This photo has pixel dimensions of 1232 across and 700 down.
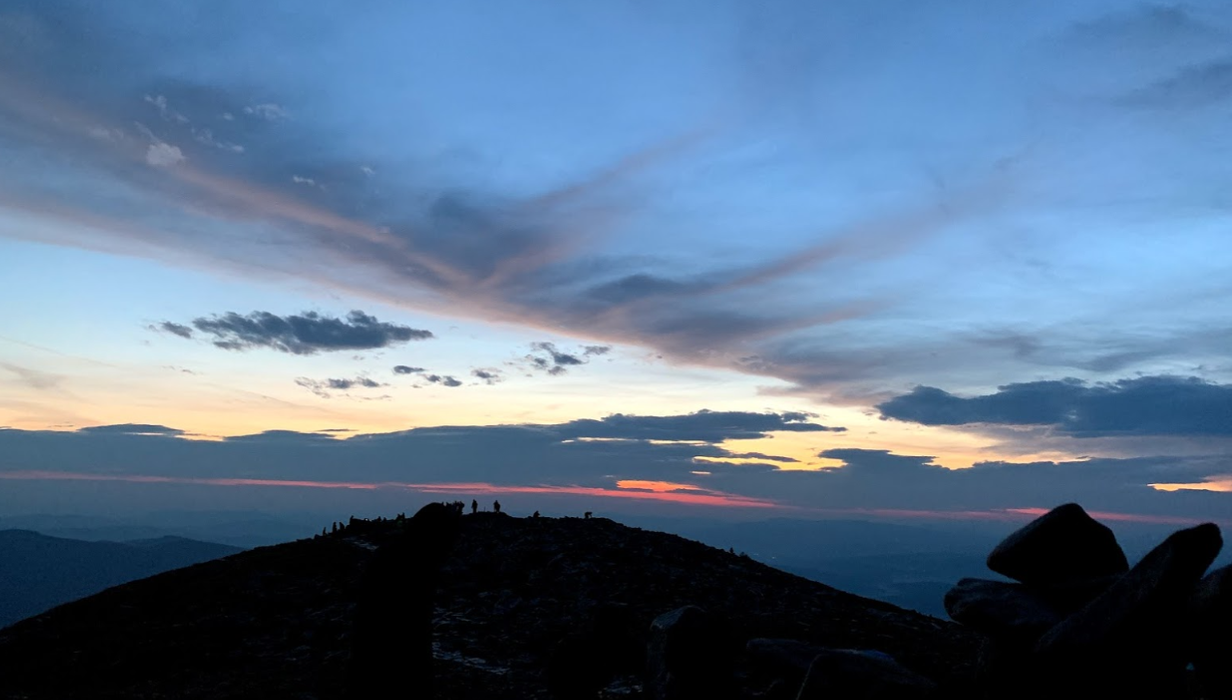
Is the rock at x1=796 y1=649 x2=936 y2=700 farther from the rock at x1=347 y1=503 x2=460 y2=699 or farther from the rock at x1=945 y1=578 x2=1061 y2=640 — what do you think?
the rock at x1=347 y1=503 x2=460 y2=699

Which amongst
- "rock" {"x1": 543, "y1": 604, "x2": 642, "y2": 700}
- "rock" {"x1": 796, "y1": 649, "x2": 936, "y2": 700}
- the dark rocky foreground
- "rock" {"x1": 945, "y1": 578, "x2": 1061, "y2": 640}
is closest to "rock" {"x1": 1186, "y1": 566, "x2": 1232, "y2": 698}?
"rock" {"x1": 945, "y1": 578, "x2": 1061, "y2": 640}

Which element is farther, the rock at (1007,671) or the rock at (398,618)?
the rock at (1007,671)

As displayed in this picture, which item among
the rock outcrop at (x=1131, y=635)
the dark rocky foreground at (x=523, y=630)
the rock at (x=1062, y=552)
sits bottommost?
the dark rocky foreground at (x=523, y=630)

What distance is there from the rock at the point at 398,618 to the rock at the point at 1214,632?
14251mm

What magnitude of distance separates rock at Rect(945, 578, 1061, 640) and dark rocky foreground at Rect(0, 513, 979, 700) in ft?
4.84

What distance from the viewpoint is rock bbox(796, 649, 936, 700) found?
14.8 metres

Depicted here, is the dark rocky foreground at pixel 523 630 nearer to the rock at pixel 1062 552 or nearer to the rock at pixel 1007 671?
the rock at pixel 1007 671

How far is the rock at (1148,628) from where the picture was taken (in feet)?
42.0

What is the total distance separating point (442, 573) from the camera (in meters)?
30.7

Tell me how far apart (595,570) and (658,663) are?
47.8ft

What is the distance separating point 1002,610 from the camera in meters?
15.8

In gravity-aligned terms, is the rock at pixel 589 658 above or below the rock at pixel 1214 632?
below

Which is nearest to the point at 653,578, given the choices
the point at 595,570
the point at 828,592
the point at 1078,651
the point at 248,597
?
the point at 595,570

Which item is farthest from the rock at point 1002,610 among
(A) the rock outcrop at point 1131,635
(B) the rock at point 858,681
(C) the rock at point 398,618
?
(C) the rock at point 398,618
